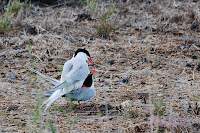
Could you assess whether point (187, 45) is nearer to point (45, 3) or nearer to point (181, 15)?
point (181, 15)

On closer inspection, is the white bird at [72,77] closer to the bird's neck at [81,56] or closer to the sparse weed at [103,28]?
the bird's neck at [81,56]

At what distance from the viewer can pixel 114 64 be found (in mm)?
4547

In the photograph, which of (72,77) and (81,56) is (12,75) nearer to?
(81,56)

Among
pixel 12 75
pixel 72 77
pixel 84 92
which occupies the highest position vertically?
pixel 12 75

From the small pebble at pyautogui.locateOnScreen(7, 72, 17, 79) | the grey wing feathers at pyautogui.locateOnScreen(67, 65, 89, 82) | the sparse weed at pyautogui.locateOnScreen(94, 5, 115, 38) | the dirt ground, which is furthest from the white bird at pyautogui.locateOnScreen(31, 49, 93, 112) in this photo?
the sparse weed at pyautogui.locateOnScreen(94, 5, 115, 38)

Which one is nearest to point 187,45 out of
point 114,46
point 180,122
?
point 114,46

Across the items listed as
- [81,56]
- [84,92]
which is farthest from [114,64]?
[84,92]

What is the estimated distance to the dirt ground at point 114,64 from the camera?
9.87 feet

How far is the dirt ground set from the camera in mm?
3010

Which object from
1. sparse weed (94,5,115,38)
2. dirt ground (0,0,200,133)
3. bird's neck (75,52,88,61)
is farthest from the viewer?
sparse weed (94,5,115,38)

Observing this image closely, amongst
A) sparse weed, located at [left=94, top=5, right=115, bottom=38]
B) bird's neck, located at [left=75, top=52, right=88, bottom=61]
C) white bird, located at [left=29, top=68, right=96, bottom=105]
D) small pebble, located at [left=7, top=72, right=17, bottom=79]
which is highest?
sparse weed, located at [left=94, top=5, right=115, bottom=38]

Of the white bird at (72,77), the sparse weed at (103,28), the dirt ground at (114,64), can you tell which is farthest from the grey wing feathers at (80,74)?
the sparse weed at (103,28)

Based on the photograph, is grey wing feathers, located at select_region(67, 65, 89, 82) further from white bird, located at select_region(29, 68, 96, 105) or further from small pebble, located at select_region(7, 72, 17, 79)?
small pebble, located at select_region(7, 72, 17, 79)

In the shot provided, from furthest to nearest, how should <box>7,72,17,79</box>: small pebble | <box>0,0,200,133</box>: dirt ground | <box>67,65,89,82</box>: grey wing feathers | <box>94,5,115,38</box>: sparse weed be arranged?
<box>94,5,115,38</box>: sparse weed, <box>7,72,17,79</box>: small pebble, <box>67,65,89,82</box>: grey wing feathers, <box>0,0,200,133</box>: dirt ground
